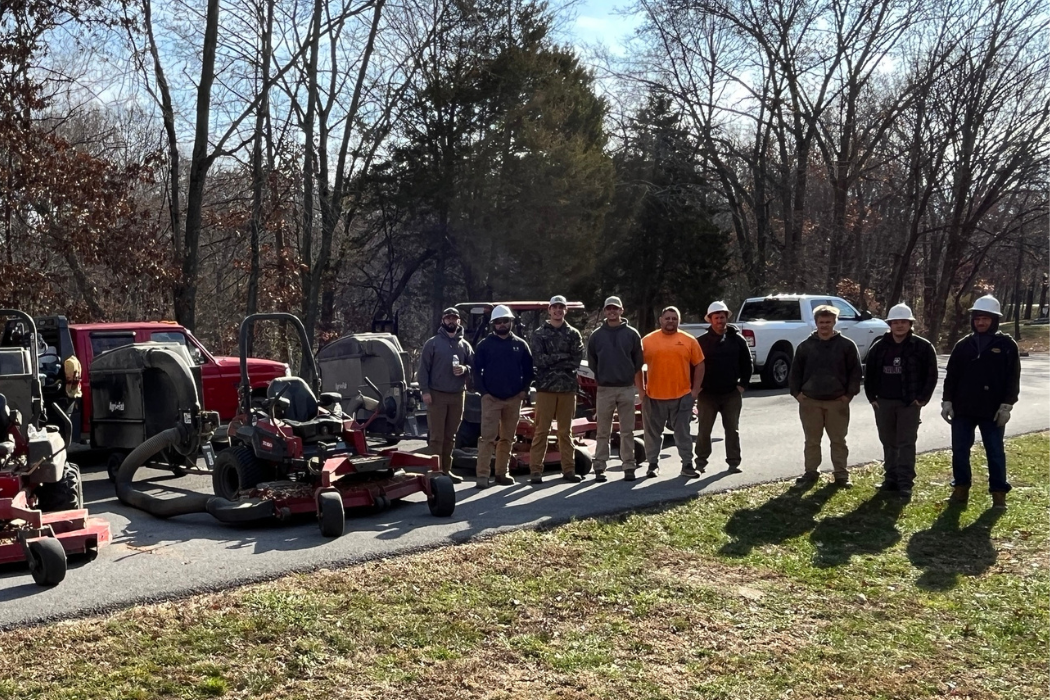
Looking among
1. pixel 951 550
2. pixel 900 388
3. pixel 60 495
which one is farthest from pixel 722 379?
pixel 60 495

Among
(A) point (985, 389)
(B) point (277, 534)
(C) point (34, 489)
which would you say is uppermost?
(A) point (985, 389)

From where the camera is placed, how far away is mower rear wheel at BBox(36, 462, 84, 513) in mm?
8438

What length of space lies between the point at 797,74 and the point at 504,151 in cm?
1268

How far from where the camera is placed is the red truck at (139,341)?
1230 cm

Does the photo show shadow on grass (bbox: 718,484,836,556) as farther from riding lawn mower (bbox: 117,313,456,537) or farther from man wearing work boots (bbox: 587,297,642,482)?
riding lawn mower (bbox: 117,313,456,537)

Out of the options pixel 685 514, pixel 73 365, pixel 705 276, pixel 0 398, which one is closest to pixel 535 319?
pixel 685 514

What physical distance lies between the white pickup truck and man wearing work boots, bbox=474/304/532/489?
32.0ft

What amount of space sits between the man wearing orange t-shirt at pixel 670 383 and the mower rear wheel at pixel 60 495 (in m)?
5.48

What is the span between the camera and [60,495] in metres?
8.45

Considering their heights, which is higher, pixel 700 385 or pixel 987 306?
pixel 987 306

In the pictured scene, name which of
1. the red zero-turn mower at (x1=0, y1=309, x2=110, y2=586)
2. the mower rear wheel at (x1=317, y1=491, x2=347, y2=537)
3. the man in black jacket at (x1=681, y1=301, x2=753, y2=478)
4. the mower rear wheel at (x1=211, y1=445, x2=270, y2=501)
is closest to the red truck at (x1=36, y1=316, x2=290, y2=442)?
the mower rear wheel at (x1=211, y1=445, x2=270, y2=501)

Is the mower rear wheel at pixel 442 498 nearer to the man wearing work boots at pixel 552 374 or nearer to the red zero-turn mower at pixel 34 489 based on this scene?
the man wearing work boots at pixel 552 374

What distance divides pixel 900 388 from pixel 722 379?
1.97 metres

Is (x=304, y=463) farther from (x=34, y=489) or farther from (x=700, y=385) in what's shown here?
(x=700, y=385)
